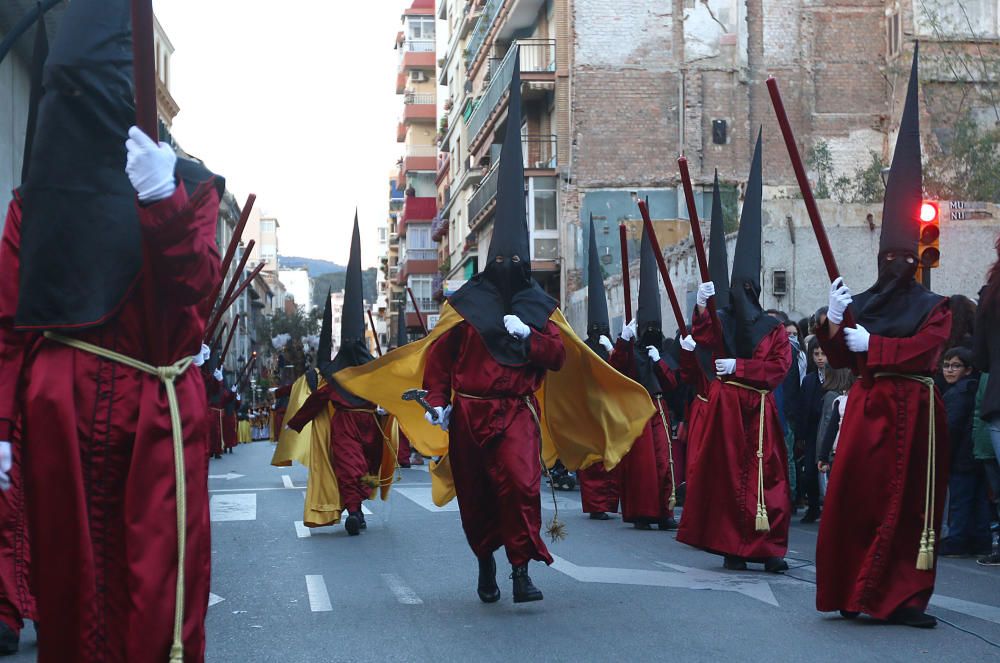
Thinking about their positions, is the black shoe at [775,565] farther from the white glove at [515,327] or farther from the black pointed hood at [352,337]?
the black pointed hood at [352,337]

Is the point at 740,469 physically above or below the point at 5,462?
below

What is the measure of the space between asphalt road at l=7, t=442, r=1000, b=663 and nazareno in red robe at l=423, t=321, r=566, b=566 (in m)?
0.46

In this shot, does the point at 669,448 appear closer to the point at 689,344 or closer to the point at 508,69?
the point at 689,344

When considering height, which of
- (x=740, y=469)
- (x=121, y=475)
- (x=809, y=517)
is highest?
(x=121, y=475)

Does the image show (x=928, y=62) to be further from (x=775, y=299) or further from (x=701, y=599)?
(x=701, y=599)

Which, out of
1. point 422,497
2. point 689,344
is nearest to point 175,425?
point 689,344

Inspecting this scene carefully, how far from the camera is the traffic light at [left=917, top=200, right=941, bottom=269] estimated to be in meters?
13.8

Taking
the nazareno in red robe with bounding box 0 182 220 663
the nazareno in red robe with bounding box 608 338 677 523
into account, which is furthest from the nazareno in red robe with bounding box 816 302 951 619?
the nazareno in red robe with bounding box 608 338 677 523

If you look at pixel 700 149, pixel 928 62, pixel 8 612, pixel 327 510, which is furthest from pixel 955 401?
pixel 700 149

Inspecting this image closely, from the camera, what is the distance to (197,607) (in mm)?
4656

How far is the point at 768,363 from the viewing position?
10.5 meters

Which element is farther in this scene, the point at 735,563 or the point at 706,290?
the point at 706,290

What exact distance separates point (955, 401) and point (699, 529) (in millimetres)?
2523

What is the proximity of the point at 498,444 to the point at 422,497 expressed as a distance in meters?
9.54
